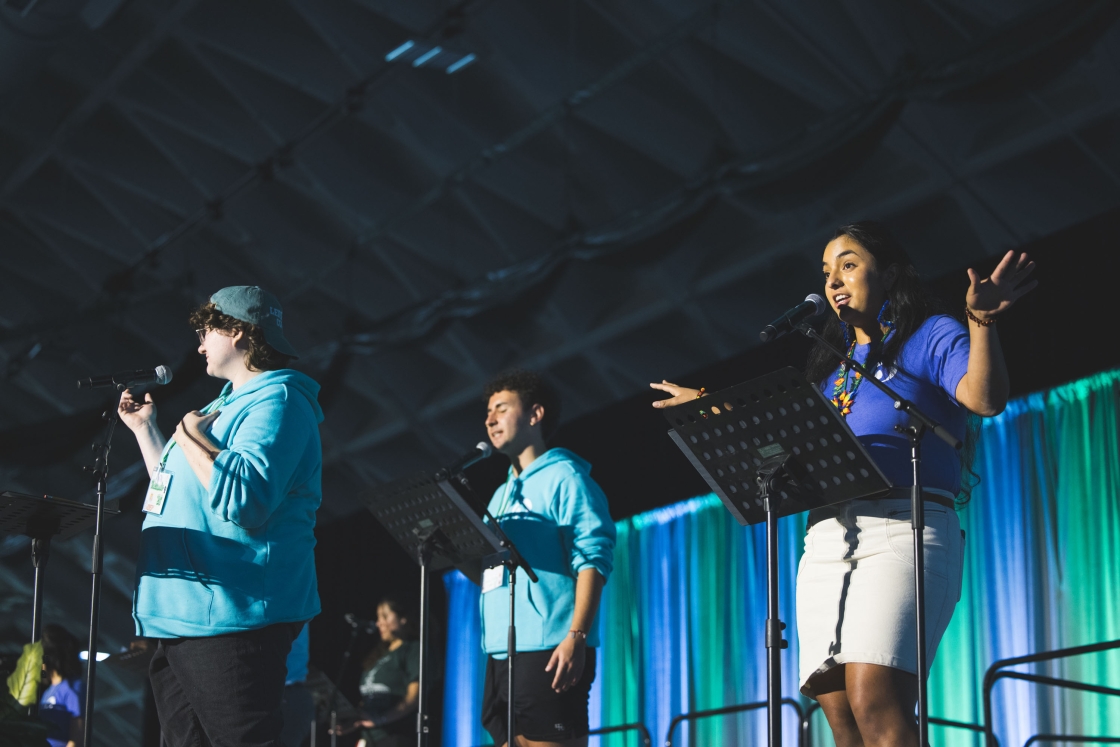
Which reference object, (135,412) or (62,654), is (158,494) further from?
(62,654)

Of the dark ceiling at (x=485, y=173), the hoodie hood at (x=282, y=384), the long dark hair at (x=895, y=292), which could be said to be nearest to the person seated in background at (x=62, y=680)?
the dark ceiling at (x=485, y=173)

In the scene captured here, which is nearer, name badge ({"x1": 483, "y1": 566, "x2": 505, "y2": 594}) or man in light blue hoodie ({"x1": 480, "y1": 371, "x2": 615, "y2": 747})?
man in light blue hoodie ({"x1": 480, "y1": 371, "x2": 615, "y2": 747})

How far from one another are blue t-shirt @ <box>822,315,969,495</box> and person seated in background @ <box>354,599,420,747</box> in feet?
13.1

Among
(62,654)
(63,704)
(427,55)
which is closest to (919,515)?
(63,704)

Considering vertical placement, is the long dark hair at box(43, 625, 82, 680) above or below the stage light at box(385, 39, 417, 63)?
below

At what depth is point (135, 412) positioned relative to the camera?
2838 mm

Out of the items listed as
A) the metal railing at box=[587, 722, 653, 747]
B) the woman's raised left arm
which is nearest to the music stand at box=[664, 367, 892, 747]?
the woman's raised left arm

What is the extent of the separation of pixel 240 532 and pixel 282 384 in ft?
1.11

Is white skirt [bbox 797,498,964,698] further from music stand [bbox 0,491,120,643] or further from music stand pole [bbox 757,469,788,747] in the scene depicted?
music stand [bbox 0,491,120,643]

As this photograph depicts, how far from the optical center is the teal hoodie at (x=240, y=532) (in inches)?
97.2

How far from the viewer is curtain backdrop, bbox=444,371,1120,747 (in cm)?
595

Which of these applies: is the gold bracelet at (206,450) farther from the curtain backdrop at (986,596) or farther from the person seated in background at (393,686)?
the curtain backdrop at (986,596)

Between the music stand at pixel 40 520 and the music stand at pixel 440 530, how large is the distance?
3.25 feet

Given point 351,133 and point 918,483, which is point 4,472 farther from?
point 918,483
